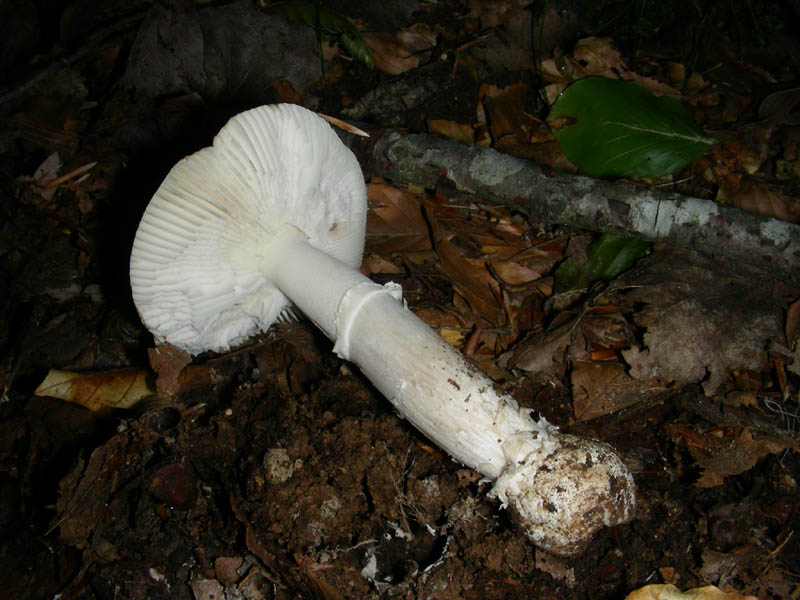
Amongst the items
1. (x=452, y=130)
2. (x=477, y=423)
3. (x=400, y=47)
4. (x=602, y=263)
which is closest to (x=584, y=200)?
(x=602, y=263)

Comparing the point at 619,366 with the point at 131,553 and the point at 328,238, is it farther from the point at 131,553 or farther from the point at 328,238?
the point at 131,553

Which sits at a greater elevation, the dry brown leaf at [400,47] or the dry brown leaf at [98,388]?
the dry brown leaf at [400,47]

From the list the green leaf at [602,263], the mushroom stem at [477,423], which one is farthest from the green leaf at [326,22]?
the mushroom stem at [477,423]

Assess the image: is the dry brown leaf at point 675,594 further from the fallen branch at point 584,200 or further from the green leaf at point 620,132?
the green leaf at point 620,132

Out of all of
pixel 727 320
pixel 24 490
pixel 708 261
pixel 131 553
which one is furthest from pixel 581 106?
pixel 24 490

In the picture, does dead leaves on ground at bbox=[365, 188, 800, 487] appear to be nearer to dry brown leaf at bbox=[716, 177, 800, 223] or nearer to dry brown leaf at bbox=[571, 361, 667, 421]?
dry brown leaf at bbox=[571, 361, 667, 421]

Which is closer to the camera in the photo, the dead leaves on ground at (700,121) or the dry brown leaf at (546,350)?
the dry brown leaf at (546,350)
